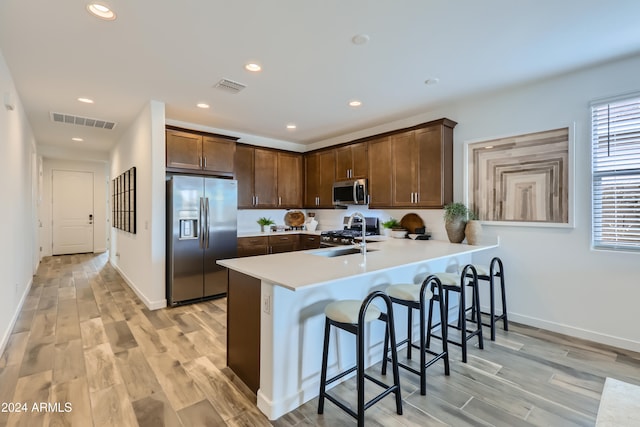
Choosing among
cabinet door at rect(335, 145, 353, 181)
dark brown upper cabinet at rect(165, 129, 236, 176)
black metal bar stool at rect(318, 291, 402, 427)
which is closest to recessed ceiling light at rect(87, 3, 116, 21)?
dark brown upper cabinet at rect(165, 129, 236, 176)

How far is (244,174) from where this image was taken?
17.3 ft

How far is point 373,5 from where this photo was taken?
6.49 ft

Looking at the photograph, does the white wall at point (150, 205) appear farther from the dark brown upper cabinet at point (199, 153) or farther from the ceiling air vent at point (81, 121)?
the ceiling air vent at point (81, 121)

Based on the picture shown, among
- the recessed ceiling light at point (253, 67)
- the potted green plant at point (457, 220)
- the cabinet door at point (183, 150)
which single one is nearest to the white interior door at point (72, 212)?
the cabinet door at point (183, 150)

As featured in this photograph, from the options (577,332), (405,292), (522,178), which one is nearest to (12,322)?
(405,292)

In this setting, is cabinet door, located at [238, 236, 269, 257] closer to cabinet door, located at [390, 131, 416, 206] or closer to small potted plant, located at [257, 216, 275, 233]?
small potted plant, located at [257, 216, 275, 233]

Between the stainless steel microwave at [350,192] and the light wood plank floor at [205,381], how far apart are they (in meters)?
2.47

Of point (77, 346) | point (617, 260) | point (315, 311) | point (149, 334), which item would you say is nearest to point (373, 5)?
point (315, 311)

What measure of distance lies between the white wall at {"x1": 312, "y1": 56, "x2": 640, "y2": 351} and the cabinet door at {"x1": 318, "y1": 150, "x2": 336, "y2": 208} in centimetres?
235

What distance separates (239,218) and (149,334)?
8.70 feet

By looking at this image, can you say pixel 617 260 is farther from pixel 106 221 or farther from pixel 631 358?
pixel 106 221

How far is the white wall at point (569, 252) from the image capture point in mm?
2781

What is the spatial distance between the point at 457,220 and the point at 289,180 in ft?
10.5

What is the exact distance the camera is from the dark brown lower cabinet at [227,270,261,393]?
6.81 ft
